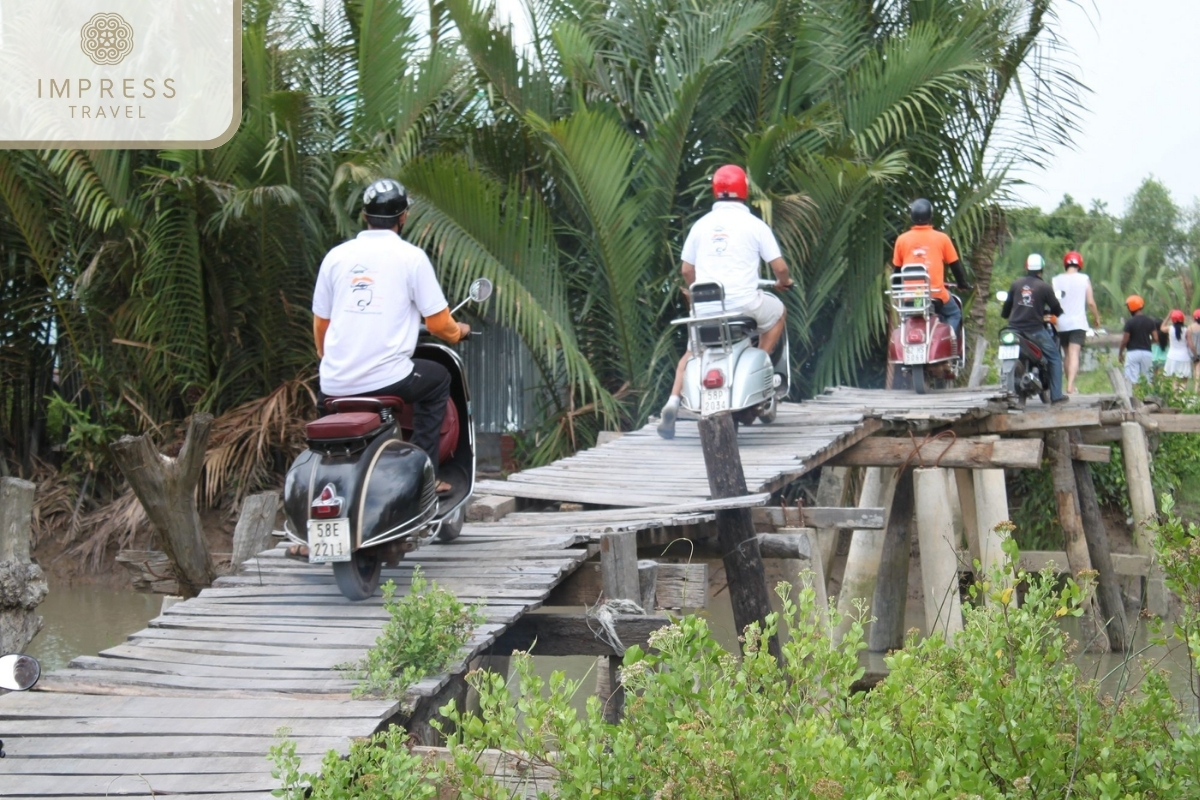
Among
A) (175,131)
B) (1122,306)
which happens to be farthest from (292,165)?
(1122,306)

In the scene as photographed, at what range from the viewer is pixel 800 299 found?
11.2m

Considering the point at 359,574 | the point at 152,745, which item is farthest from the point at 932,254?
the point at 152,745

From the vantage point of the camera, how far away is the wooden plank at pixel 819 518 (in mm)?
6160

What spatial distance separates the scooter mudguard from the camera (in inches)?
184

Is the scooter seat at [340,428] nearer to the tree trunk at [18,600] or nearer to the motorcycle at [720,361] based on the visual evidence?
the tree trunk at [18,600]

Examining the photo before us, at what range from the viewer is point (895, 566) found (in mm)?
8898

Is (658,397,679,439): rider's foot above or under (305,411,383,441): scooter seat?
under

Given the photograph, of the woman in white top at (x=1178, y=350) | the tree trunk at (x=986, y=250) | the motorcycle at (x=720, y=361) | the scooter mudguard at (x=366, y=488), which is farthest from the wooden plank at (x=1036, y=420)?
the woman in white top at (x=1178, y=350)

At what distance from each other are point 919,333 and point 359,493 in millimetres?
6152

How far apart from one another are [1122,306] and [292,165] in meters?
20.0

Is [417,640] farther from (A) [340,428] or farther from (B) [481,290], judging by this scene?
(B) [481,290]

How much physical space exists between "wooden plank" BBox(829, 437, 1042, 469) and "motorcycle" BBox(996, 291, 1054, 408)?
5.64 feet

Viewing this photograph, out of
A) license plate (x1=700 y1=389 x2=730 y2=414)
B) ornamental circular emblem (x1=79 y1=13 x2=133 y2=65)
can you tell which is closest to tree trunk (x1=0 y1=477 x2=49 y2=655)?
license plate (x1=700 y1=389 x2=730 y2=414)

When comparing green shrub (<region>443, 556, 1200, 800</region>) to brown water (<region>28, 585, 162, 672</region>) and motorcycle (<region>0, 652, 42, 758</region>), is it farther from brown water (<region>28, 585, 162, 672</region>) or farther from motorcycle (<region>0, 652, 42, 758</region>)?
brown water (<region>28, 585, 162, 672</region>)
